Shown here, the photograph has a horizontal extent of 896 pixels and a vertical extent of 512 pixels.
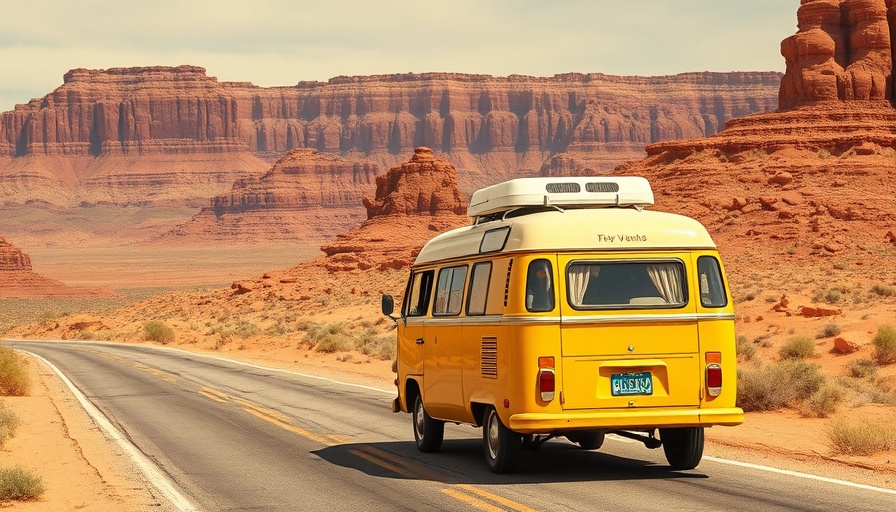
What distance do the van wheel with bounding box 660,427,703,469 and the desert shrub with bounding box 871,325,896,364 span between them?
45.8 feet

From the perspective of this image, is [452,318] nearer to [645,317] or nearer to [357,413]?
[645,317]

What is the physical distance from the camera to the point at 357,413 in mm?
19438

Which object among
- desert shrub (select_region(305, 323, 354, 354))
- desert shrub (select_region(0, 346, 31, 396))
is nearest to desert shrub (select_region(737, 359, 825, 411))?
desert shrub (select_region(0, 346, 31, 396))

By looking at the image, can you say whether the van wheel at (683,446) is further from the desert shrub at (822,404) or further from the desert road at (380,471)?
the desert shrub at (822,404)

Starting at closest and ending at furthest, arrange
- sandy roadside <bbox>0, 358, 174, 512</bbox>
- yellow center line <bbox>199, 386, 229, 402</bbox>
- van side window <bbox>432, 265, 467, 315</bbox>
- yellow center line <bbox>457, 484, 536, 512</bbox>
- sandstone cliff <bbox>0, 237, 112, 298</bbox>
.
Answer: yellow center line <bbox>457, 484, 536, 512</bbox> → sandy roadside <bbox>0, 358, 174, 512</bbox> → van side window <bbox>432, 265, 467, 315</bbox> → yellow center line <bbox>199, 386, 229, 402</bbox> → sandstone cliff <bbox>0, 237, 112, 298</bbox>

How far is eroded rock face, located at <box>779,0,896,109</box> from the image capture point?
67.4 m

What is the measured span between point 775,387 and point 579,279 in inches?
344

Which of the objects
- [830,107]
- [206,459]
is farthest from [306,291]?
[206,459]

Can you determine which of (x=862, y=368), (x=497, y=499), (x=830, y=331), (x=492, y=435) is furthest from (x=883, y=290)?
(x=497, y=499)

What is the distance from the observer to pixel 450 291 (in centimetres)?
1320

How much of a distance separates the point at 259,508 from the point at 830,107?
62373 millimetres

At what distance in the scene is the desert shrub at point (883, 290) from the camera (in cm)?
3806

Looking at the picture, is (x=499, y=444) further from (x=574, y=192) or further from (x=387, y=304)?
(x=387, y=304)

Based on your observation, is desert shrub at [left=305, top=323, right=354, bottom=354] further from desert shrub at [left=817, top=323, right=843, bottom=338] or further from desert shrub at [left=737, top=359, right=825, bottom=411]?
desert shrub at [left=737, top=359, right=825, bottom=411]
